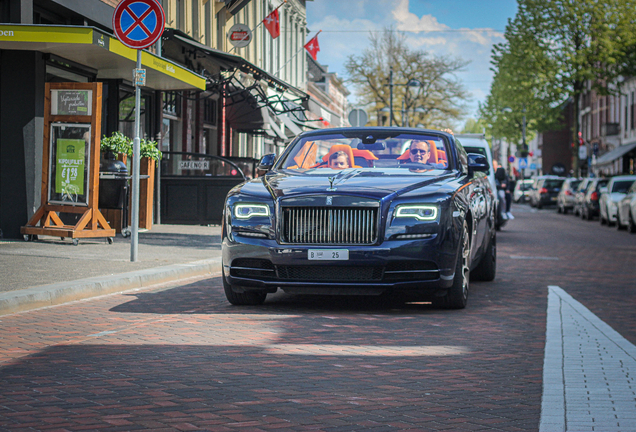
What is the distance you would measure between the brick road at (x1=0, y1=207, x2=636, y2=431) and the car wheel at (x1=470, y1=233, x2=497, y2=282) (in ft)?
4.00

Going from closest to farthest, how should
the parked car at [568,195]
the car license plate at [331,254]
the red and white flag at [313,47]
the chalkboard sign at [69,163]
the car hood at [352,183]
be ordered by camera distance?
the car license plate at [331,254], the car hood at [352,183], the chalkboard sign at [69,163], the red and white flag at [313,47], the parked car at [568,195]

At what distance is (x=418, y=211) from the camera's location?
25.0 ft

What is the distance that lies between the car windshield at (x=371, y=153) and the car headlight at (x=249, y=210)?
1.11m

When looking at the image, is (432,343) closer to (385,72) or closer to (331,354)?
(331,354)

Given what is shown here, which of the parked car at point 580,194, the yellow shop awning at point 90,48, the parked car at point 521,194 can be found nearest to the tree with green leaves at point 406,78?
the parked car at point 521,194

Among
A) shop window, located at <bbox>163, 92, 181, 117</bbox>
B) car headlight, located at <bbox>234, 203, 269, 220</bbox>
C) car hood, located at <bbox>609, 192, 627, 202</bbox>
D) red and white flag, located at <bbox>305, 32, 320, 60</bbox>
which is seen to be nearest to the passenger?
car headlight, located at <bbox>234, 203, 269, 220</bbox>

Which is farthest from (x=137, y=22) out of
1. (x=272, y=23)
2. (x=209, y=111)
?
(x=272, y=23)

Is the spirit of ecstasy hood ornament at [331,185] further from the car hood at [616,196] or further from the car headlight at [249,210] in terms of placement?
the car hood at [616,196]

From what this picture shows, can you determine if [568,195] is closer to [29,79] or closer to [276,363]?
[29,79]

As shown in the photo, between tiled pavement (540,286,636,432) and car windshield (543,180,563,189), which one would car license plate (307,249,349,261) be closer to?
tiled pavement (540,286,636,432)

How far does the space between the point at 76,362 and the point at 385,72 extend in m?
64.4

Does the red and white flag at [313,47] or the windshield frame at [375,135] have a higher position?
the red and white flag at [313,47]

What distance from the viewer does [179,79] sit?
16.9m

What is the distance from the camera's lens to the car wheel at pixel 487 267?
10.8 meters
